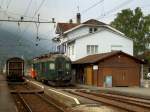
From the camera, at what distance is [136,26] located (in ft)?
329

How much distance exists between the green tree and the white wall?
101 feet

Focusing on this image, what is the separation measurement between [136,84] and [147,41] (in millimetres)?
44652

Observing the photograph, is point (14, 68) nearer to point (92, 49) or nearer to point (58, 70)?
point (58, 70)

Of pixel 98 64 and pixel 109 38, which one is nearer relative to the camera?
pixel 98 64

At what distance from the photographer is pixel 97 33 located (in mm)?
65875

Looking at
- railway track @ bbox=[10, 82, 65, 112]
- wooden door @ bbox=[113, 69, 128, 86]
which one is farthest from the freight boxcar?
railway track @ bbox=[10, 82, 65, 112]

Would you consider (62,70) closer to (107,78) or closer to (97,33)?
(107,78)

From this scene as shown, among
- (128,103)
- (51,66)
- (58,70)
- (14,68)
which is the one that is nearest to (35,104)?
(128,103)

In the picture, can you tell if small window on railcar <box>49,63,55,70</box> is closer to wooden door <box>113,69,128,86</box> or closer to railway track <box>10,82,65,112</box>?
wooden door <box>113,69,128,86</box>

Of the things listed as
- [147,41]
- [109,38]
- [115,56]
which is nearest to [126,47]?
[109,38]

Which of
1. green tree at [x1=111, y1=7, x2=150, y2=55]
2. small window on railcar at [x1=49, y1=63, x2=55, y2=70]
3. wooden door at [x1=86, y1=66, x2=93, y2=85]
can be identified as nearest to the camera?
small window on railcar at [x1=49, y1=63, x2=55, y2=70]

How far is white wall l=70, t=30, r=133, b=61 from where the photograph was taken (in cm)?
6431

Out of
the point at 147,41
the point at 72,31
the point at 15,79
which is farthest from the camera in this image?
the point at 147,41

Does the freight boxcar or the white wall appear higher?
the white wall
